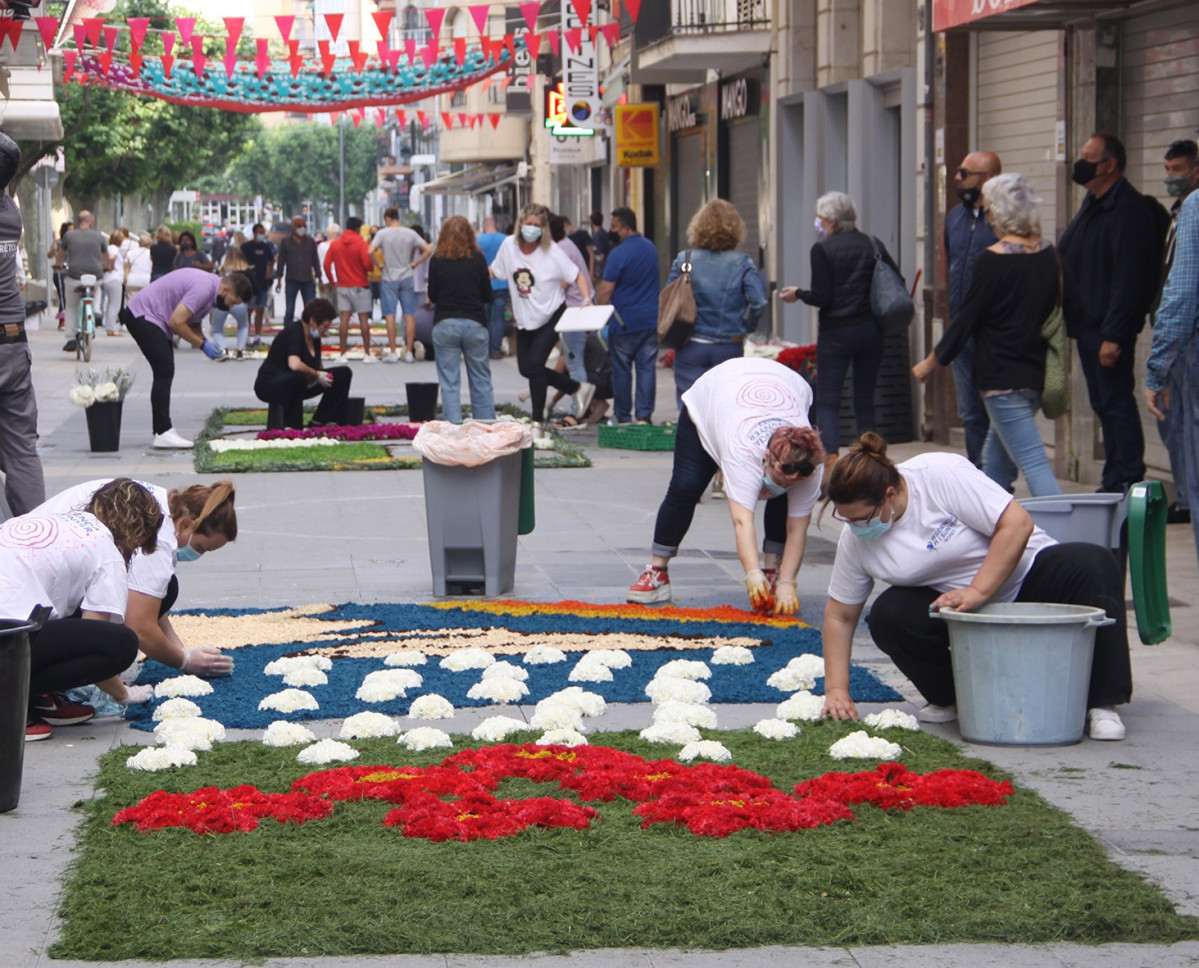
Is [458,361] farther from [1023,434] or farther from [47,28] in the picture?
[47,28]

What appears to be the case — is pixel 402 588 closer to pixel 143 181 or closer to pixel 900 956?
pixel 900 956

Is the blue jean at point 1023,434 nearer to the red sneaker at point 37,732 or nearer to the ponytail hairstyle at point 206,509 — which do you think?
the ponytail hairstyle at point 206,509

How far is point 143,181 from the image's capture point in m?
56.0

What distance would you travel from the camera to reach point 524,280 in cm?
1630

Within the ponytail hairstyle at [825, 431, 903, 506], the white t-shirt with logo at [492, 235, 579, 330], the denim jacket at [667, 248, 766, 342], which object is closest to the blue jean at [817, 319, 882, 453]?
the denim jacket at [667, 248, 766, 342]

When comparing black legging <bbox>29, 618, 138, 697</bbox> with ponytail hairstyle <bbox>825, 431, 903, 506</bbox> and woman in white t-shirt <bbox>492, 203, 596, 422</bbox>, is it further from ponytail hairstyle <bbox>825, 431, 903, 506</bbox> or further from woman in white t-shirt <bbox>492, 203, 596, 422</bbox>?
woman in white t-shirt <bbox>492, 203, 596, 422</bbox>

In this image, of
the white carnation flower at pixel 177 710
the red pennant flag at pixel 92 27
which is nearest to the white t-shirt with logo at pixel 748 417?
the white carnation flower at pixel 177 710

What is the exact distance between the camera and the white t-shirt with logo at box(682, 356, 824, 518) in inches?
300

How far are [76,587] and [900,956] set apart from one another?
10.4 ft

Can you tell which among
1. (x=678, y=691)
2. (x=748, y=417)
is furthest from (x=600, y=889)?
(x=748, y=417)

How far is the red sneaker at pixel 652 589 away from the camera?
28.8ft

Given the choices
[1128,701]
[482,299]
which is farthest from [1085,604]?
[482,299]

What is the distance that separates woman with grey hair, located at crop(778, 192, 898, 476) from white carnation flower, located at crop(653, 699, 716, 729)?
5588mm

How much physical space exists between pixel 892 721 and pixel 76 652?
108 inches
